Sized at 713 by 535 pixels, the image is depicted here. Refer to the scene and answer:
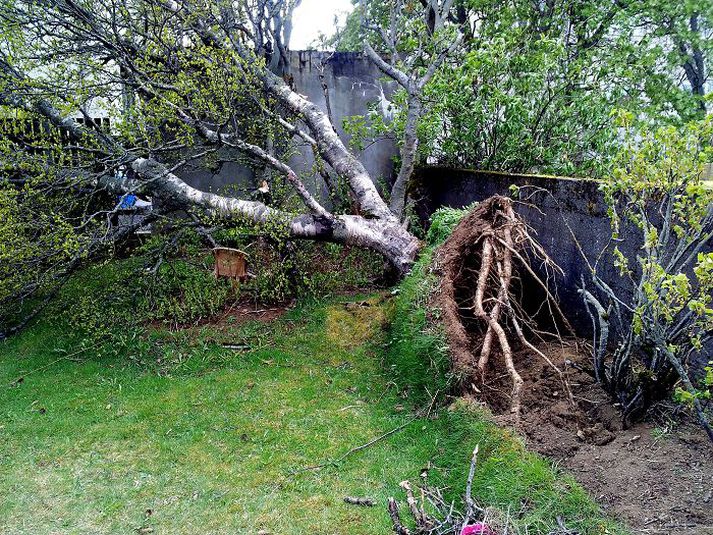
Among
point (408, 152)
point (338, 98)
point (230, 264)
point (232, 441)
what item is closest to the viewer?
point (232, 441)

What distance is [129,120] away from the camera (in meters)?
6.07

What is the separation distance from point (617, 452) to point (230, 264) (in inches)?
182

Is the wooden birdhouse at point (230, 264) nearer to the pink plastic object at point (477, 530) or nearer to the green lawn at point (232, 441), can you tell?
the green lawn at point (232, 441)

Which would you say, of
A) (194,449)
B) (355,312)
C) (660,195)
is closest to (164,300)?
(355,312)

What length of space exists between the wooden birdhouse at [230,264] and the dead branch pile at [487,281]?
8.42 feet

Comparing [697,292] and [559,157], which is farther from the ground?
[559,157]

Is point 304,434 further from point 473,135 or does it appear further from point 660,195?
point 473,135

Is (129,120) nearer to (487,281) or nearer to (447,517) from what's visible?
(487,281)

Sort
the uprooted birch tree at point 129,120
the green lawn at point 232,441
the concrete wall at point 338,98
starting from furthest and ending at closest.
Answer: the concrete wall at point 338,98
the uprooted birch tree at point 129,120
the green lawn at point 232,441

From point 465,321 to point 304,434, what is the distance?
1802 mm

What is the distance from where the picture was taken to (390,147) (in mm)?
9523

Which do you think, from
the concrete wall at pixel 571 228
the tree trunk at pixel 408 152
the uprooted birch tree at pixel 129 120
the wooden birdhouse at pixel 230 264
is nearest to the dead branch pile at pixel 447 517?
the concrete wall at pixel 571 228

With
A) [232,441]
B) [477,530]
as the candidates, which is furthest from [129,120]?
[477,530]

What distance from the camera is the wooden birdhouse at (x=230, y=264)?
6.47m
